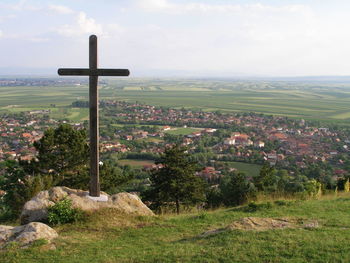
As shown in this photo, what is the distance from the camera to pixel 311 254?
3.95 meters

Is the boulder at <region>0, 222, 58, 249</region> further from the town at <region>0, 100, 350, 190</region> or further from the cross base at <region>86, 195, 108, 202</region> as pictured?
the town at <region>0, 100, 350, 190</region>

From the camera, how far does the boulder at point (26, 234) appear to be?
4832 mm

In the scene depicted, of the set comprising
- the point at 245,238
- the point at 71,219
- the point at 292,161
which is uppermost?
the point at 245,238

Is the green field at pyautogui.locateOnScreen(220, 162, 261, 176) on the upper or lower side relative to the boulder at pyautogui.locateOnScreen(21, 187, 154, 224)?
lower

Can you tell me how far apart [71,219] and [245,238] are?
323 cm

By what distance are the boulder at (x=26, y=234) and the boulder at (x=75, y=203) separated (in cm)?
90

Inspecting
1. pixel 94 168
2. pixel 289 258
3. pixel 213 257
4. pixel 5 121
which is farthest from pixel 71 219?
pixel 5 121

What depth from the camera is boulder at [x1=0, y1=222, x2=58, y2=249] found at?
4.83m

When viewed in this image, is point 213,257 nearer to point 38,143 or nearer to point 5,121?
point 38,143

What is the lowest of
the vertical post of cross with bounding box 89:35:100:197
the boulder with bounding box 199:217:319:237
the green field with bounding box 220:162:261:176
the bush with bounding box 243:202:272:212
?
the green field with bounding box 220:162:261:176

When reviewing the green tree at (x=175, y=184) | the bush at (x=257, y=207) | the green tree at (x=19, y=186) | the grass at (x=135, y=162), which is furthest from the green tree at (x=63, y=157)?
the grass at (x=135, y=162)

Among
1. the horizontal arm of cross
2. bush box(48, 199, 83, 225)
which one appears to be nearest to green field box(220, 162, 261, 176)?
the horizontal arm of cross

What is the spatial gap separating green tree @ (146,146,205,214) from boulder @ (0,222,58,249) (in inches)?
261

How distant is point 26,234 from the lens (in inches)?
196
